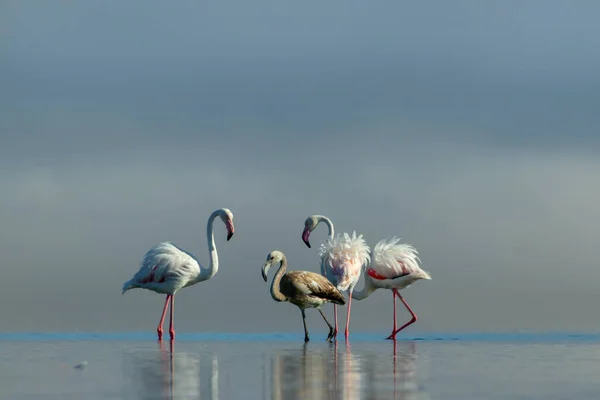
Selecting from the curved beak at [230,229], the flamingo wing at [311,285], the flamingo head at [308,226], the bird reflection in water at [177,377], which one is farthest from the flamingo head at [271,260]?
the bird reflection in water at [177,377]

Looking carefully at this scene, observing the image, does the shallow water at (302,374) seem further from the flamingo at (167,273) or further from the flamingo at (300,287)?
the flamingo at (167,273)

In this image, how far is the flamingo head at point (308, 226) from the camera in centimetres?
2611

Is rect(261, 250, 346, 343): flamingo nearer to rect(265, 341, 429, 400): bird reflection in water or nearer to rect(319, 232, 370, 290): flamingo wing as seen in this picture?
rect(319, 232, 370, 290): flamingo wing

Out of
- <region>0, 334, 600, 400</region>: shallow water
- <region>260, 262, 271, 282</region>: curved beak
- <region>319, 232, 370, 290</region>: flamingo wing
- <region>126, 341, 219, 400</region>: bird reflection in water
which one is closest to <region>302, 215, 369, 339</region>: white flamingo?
<region>319, 232, 370, 290</region>: flamingo wing

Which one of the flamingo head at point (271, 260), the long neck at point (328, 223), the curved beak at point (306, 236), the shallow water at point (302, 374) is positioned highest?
→ the long neck at point (328, 223)

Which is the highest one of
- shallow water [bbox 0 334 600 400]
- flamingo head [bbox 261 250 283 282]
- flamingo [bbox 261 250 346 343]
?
flamingo head [bbox 261 250 283 282]

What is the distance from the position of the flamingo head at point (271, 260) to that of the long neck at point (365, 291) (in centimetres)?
332

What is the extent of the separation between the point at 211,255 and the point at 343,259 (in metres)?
3.53

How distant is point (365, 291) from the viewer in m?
25.0

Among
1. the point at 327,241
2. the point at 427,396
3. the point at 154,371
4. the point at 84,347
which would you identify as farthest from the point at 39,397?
the point at 327,241

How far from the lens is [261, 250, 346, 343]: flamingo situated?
21.9m

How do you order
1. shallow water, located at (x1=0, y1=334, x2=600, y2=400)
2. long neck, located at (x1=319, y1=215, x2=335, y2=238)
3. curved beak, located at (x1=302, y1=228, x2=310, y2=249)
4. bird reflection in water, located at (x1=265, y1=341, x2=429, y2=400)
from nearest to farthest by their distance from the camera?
bird reflection in water, located at (x1=265, y1=341, x2=429, y2=400)
shallow water, located at (x1=0, y1=334, x2=600, y2=400)
long neck, located at (x1=319, y1=215, x2=335, y2=238)
curved beak, located at (x1=302, y1=228, x2=310, y2=249)

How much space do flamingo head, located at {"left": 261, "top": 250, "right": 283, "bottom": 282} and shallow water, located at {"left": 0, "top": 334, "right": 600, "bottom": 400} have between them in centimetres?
359

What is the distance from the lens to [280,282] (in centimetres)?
2230
